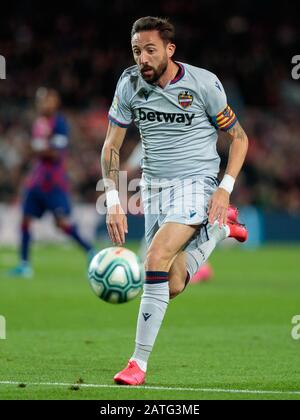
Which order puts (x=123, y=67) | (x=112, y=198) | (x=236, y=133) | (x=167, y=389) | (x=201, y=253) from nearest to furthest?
(x=167, y=389)
(x=112, y=198)
(x=236, y=133)
(x=201, y=253)
(x=123, y=67)

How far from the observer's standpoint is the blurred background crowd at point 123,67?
25750 mm

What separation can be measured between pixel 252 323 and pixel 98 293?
274 cm

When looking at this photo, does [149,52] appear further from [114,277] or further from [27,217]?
[27,217]

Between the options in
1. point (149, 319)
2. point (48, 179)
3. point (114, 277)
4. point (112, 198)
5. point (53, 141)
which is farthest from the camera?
point (48, 179)

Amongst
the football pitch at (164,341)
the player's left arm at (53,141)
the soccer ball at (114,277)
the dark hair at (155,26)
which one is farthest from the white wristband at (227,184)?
the player's left arm at (53,141)

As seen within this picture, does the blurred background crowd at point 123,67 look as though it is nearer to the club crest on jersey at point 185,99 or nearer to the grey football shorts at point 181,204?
the grey football shorts at point 181,204

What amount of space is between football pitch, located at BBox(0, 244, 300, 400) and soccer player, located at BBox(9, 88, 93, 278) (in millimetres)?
773

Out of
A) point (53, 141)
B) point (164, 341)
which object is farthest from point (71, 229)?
point (164, 341)

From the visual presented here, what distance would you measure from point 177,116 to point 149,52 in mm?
540

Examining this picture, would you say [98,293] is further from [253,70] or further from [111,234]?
[253,70]

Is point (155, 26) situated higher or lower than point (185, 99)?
higher

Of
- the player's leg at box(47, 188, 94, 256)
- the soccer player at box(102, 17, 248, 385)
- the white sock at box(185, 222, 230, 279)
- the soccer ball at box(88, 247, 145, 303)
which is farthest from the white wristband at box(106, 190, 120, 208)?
the player's leg at box(47, 188, 94, 256)

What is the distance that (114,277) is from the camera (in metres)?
8.56

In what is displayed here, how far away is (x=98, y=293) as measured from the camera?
8.54 m
